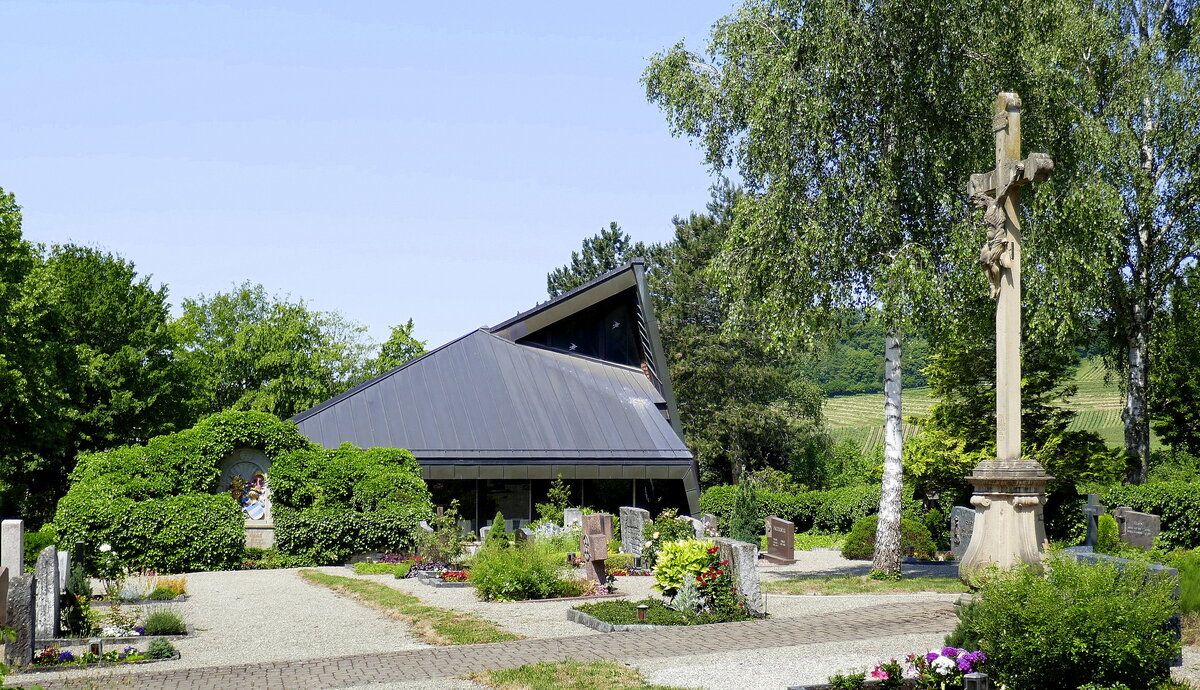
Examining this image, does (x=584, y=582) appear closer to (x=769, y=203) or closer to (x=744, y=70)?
(x=769, y=203)

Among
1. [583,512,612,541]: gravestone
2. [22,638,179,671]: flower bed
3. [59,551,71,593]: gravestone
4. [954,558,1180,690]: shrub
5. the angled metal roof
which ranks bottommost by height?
A: [22,638,179,671]: flower bed

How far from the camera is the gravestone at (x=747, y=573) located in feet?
41.7

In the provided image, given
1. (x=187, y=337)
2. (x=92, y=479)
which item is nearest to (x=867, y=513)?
(x=92, y=479)

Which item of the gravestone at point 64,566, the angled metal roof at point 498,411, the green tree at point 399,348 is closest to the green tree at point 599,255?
the green tree at point 399,348

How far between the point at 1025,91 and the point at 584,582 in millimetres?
10689

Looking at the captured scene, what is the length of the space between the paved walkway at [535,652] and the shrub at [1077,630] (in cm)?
322

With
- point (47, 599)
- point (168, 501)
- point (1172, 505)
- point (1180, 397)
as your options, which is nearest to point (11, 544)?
point (47, 599)

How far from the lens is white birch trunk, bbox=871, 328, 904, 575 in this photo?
17.7 m

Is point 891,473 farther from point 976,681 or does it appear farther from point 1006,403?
point 976,681

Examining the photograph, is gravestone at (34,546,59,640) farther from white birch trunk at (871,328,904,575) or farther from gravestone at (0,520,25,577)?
white birch trunk at (871,328,904,575)

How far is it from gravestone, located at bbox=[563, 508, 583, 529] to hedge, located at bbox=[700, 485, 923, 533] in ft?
27.1

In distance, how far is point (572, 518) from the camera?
24.2 m

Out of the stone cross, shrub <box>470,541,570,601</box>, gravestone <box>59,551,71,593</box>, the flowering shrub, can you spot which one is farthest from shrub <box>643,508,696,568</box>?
the flowering shrub

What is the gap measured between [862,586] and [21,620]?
37.1ft
